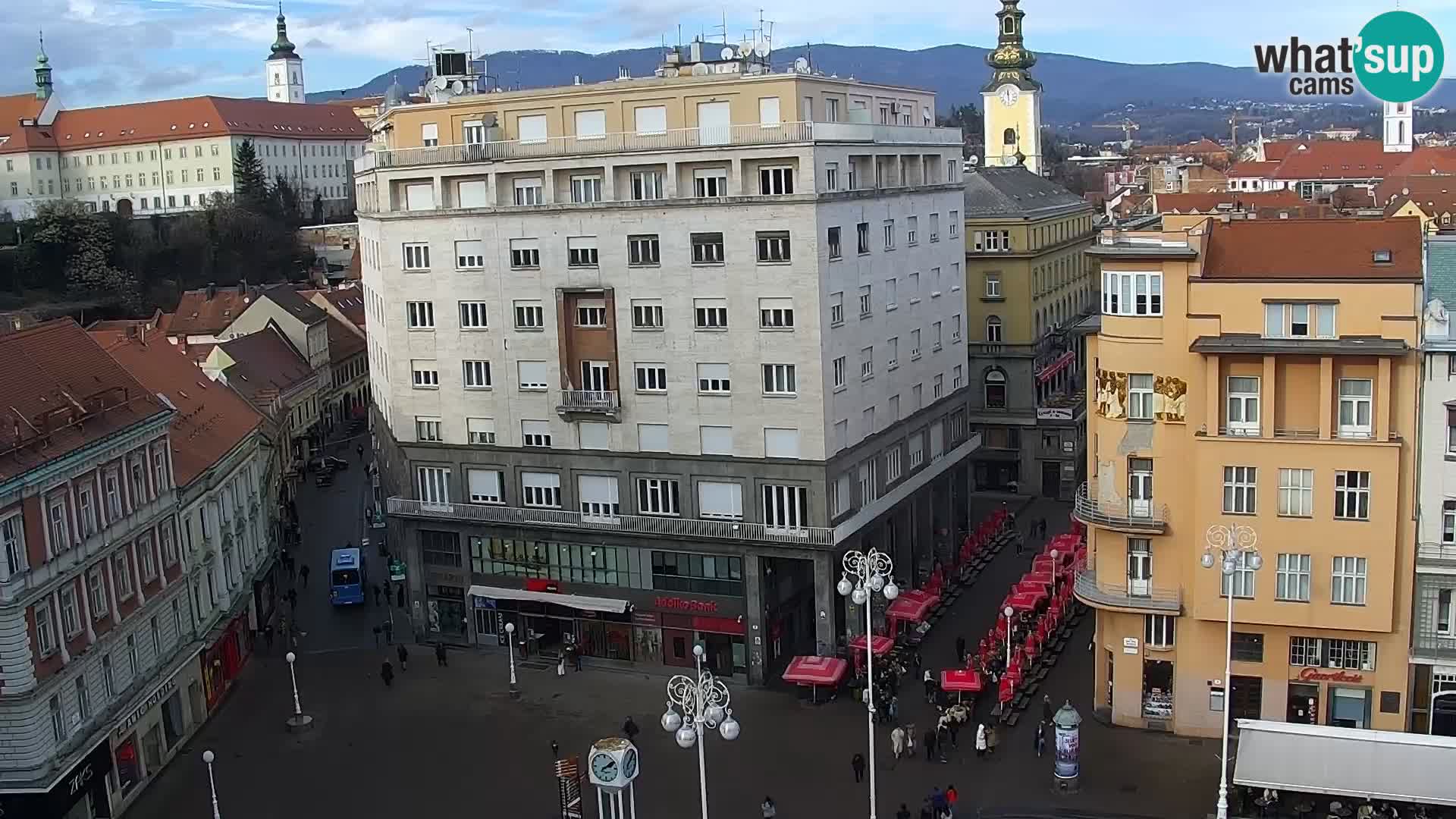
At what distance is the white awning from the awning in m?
24.0

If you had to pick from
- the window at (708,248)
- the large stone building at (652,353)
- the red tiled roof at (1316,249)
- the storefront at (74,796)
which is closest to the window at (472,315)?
the large stone building at (652,353)

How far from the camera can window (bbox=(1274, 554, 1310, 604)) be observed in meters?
43.2

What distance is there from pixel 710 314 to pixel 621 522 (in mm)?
8554

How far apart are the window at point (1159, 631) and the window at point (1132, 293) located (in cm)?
934

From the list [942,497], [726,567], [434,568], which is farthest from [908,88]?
[434,568]

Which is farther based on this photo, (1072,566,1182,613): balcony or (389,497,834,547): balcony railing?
(389,497,834,547): balcony railing

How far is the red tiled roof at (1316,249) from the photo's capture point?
42250 mm

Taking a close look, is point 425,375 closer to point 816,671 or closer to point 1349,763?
point 816,671

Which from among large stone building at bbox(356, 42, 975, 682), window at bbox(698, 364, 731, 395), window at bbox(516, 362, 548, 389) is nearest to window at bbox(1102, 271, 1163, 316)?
large stone building at bbox(356, 42, 975, 682)

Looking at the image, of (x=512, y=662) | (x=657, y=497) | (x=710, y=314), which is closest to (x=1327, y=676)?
(x=710, y=314)

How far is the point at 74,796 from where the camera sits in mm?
41656

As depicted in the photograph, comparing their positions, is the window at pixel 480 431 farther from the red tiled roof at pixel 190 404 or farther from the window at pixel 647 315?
the red tiled roof at pixel 190 404

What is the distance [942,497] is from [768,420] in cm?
1714

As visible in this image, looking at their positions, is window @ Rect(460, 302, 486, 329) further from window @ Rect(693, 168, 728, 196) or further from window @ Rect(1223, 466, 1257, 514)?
window @ Rect(1223, 466, 1257, 514)
